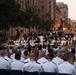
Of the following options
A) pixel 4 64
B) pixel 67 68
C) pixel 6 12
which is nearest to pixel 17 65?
pixel 4 64

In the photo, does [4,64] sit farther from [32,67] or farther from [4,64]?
[32,67]

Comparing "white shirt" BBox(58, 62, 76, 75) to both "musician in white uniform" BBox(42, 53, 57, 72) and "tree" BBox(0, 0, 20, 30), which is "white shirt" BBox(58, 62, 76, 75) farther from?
"tree" BBox(0, 0, 20, 30)

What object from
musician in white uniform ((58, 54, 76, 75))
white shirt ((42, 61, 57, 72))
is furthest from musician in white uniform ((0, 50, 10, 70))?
musician in white uniform ((58, 54, 76, 75))

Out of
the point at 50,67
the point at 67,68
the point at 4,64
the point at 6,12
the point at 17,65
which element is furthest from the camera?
the point at 6,12

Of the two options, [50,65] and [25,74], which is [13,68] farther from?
[50,65]

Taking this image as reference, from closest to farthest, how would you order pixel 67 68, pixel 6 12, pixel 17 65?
1. pixel 67 68
2. pixel 17 65
3. pixel 6 12

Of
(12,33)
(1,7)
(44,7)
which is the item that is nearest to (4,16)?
(1,7)

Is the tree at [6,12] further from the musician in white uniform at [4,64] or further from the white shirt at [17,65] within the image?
the white shirt at [17,65]

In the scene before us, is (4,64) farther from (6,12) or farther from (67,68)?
(6,12)

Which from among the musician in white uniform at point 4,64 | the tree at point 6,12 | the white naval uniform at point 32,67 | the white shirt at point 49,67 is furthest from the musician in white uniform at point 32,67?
the tree at point 6,12

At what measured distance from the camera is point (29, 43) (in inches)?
1154

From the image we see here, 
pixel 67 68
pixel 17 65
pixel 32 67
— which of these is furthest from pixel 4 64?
pixel 67 68

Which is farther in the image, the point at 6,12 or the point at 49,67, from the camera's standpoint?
the point at 6,12

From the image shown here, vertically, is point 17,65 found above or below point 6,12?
below
